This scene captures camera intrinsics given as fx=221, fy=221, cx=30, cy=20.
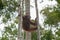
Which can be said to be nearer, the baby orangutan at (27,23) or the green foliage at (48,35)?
the baby orangutan at (27,23)

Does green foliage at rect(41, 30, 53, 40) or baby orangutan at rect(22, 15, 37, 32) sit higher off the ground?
baby orangutan at rect(22, 15, 37, 32)

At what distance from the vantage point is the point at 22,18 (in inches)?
269

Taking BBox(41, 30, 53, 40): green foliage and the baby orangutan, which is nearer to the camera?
the baby orangutan

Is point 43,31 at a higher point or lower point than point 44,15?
lower

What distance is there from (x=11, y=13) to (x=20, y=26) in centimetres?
282

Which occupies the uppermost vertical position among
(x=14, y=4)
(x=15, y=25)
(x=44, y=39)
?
(x=14, y=4)

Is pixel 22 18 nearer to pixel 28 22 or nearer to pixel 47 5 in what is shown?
pixel 28 22

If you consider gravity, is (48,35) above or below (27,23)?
below

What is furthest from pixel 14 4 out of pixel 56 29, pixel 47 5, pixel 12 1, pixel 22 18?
pixel 56 29

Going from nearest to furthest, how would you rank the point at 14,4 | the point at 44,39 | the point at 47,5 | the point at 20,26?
the point at 20,26, the point at 14,4, the point at 47,5, the point at 44,39

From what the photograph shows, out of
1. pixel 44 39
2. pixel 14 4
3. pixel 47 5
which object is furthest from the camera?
pixel 44 39

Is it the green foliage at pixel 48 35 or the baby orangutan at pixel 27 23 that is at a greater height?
the baby orangutan at pixel 27 23

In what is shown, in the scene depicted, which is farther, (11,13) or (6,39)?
(6,39)

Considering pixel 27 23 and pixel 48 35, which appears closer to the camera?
pixel 27 23
